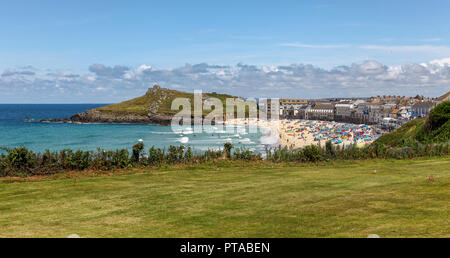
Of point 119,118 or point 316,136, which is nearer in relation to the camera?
point 316,136

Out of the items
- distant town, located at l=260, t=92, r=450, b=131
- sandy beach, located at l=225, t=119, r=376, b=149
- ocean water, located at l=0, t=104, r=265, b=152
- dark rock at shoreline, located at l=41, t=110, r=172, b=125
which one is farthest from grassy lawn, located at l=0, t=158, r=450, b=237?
dark rock at shoreline, located at l=41, t=110, r=172, b=125

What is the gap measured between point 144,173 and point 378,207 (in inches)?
477

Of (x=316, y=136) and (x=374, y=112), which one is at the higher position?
(x=374, y=112)

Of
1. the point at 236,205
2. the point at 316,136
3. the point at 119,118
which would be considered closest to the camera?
the point at 236,205

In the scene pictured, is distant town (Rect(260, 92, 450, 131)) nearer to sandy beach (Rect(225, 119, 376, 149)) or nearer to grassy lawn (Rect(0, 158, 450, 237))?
sandy beach (Rect(225, 119, 376, 149))

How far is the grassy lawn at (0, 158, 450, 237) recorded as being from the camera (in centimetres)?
866

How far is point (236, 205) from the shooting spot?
11359 millimetres

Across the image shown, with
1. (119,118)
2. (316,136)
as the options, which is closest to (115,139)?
(316,136)

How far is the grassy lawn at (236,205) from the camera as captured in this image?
8.66 meters

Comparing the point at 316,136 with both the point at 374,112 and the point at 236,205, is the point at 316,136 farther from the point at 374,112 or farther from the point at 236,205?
the point at 236,205

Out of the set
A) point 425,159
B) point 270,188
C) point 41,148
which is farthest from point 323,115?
point 270,188

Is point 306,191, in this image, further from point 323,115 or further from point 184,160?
point 323,115
